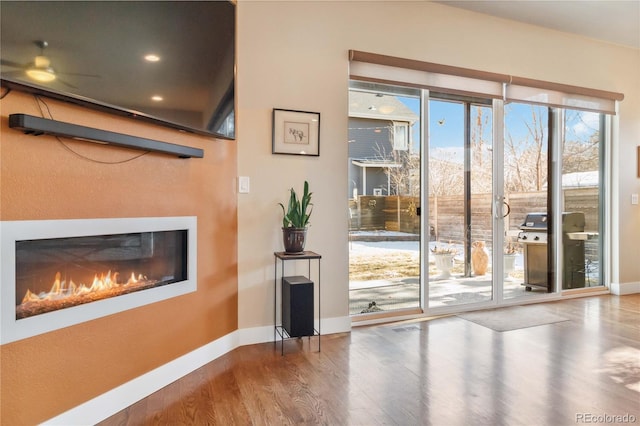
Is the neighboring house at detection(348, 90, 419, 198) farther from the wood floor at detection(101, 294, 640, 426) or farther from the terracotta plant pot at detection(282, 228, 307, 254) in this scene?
the wood floor at detection(101, 294, 640, 426)

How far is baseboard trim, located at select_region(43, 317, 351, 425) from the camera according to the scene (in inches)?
65.1

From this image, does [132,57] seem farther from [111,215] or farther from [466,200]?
[466,200]

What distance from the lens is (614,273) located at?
4.20 m

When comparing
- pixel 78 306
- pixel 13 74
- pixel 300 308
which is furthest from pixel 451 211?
pixel 13 74

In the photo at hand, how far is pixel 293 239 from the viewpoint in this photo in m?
2.57

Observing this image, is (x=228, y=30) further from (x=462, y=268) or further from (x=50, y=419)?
(x=462, y=268)

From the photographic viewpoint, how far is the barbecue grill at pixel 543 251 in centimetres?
395

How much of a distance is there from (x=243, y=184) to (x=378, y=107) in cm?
138

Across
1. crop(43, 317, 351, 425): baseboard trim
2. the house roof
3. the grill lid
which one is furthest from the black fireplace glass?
the grill lid

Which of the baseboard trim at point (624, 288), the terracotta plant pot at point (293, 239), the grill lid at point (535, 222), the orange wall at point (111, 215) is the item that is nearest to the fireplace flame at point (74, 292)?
the orange wall at point (111, 215)

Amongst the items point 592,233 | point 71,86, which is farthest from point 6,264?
point 592,233

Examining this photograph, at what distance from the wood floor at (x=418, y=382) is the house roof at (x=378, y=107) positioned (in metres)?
1.79

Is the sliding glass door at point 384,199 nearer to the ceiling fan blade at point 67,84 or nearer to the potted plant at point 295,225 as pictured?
the potted plant at point 295,225

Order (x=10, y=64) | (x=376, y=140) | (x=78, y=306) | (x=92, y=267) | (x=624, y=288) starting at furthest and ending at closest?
(x=624, y=288), (x=376, y=140), (x=92, y=267), (x=78, y=306), (x=10, y=64)
